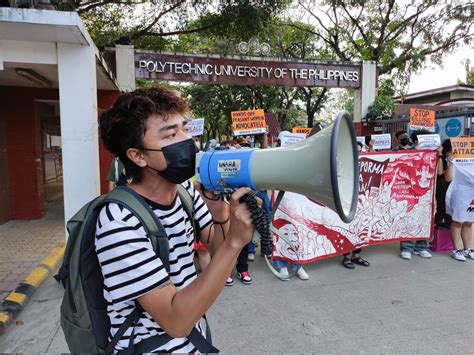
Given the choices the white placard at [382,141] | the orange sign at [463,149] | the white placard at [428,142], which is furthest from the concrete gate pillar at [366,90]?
the orange sign at [463,149]

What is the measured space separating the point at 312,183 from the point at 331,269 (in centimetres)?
341

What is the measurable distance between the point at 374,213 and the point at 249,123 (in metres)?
2.65

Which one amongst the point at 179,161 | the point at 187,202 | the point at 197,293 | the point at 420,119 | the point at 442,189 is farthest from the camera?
the point at 420,119

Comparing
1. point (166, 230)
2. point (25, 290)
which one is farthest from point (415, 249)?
point (25, 290)

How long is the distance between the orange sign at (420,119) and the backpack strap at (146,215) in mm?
5373

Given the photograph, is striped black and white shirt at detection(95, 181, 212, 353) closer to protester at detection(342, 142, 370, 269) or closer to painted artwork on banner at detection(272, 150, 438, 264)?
painted artwork on banner at detection(272, 150, 438, 264)

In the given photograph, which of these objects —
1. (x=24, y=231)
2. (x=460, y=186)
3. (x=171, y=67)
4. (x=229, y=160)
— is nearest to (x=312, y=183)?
(x=229, y=160)

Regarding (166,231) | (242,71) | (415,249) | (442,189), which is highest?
(242,71)

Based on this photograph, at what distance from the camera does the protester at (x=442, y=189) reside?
176 inches

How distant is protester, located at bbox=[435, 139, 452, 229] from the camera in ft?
14.7

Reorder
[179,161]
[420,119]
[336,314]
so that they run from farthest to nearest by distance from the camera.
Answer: [420,119], [336,314], [179,161]

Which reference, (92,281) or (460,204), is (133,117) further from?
(460,204)

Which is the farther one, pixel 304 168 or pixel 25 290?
pixel 25 290

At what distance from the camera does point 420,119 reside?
550cm
